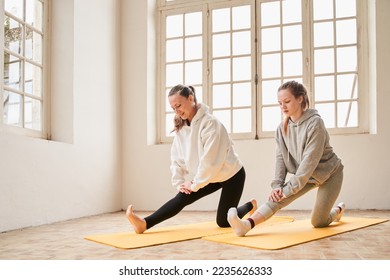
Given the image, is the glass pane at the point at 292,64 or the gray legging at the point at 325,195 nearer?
the gray legging at the point at 325,195

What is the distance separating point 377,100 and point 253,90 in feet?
4.05

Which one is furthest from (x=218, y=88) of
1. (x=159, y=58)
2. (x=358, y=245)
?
(x=358, y=245)

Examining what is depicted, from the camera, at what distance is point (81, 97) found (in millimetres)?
3965

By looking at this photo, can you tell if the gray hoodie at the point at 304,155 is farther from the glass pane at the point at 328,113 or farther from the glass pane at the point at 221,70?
the glass pane at the point at 221,70

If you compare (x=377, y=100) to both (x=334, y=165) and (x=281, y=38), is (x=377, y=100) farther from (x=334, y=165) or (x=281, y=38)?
(x=334, y=165)

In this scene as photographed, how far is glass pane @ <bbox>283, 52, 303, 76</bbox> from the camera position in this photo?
4516 mm

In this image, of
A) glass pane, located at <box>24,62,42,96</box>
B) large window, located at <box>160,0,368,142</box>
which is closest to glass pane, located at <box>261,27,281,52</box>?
large window, located at <box>160,0,368,142</box>

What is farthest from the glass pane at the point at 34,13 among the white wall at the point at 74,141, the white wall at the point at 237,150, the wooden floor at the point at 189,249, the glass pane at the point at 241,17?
the glass pane at the point at 241,17

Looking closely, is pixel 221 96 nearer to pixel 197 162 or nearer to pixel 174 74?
pixel 174 74

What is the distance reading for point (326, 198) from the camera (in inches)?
104

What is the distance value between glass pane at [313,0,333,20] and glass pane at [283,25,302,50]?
21 cm

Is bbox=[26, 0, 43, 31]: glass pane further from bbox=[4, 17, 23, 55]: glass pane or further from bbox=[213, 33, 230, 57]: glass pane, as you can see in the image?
bbox=[213, 33, 230, 57]: glass pane

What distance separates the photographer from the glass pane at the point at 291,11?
4.54 metres

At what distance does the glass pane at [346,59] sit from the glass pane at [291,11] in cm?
57
